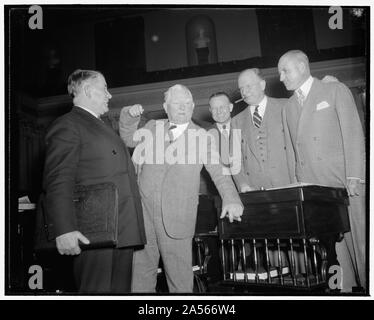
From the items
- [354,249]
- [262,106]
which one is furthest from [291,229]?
[262,106]

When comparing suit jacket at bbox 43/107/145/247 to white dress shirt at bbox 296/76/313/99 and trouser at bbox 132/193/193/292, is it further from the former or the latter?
white dress shirt at bbox 296/76/313/99

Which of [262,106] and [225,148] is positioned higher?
[262,106]

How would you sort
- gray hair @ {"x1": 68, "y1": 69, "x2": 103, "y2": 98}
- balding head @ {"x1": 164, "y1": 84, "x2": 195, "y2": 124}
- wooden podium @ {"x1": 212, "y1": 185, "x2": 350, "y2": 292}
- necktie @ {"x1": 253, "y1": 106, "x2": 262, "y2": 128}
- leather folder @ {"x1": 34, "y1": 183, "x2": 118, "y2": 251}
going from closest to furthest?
leather folder @ {"x1": 34, "y1": 183, "x2": 118, "y2": 251}, wooden podium @ {"x1": 212, "y1": 185, "x2": 350, "y2": 292}, gray hair @ {"x1": 68, "y1": 69, "x2": 103, "y2": 98}, balding head @ {"x1": 164, "y1": 84, "x2": 195, "y2": 124}, necktie @ {"x1": 253, "y1": 106, "x2": 262, "y2": 128}

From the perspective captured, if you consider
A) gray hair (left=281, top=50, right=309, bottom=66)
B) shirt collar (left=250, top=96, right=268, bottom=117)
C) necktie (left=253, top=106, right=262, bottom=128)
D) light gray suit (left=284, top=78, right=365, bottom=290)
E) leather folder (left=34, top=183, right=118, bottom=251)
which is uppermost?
gray hair (left=281, top=50, right=309, bottom=66)

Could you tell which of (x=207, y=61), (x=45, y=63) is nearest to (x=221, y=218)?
(x=207, y=61)

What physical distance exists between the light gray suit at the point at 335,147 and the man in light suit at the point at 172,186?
2.02 ft

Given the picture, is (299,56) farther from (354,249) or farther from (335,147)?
(354,249)

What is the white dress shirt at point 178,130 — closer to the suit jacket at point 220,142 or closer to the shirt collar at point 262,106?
the suit jacket at point 220,142

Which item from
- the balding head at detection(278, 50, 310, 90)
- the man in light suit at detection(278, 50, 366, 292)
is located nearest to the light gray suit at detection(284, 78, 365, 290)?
the man in light suit at detection(278, 50, 366, 292)

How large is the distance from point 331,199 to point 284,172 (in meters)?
0.45

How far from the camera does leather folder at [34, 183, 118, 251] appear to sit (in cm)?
212

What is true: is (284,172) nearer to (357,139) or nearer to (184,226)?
(357,139)

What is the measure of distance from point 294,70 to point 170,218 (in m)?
1.44

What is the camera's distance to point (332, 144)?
9.12ft
